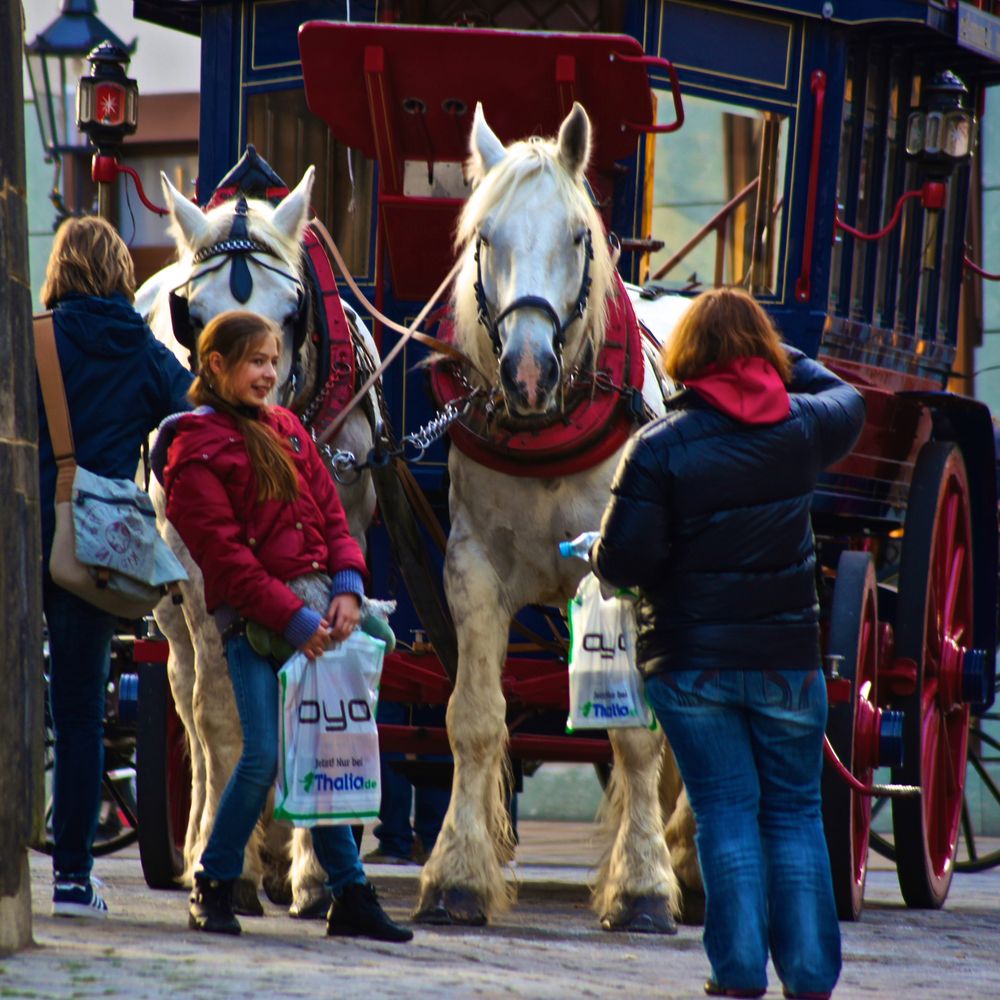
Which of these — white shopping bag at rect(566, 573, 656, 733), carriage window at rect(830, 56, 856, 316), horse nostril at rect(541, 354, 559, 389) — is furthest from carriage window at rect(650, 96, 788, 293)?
white shopping bag at rect(566, 573, 656, 733)

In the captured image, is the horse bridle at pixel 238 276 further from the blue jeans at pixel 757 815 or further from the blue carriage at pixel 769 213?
the blue jeans at pixel 757 815

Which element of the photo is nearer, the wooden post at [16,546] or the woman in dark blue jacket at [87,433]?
the wooden post at [16,546]

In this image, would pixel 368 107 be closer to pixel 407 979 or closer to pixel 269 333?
pixel 269 333

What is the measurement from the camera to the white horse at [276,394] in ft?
19.2

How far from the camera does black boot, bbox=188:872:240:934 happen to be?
5117 millimetres

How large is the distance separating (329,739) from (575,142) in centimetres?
189

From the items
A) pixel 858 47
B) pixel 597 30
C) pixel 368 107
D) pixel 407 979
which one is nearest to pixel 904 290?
pixel 858 47

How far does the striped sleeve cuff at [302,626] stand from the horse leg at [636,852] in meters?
1.39

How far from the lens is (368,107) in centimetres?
674

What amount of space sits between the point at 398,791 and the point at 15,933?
4.35 m

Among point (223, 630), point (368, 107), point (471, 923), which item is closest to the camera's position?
point (223, 630)

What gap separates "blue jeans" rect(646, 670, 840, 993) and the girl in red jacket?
98cm

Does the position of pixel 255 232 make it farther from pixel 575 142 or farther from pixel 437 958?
pixel 437 958

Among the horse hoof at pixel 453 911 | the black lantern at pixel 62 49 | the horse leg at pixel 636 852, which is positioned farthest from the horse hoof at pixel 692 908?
the black lantern at pixel 62 49
